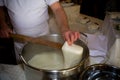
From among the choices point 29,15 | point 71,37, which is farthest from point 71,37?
point 29,15

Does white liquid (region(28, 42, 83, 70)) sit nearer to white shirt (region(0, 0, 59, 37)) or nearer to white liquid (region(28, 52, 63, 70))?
white liquid (region(28, 52, 63, 70))

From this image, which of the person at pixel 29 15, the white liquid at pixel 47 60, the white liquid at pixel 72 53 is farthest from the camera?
the person at pixel 29 15

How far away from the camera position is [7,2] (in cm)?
123

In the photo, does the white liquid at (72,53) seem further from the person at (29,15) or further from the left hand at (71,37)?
the person at (29,15)

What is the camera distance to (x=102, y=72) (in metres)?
0.84

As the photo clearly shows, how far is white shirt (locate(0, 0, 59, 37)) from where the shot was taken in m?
A: 1.19

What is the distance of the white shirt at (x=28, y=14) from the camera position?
1187 mm

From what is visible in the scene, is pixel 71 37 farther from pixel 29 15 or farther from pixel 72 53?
pixel 29 15

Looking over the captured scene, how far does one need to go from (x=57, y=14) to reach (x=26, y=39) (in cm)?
29

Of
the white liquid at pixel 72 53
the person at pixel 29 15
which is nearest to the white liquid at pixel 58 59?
the white liquid at pixel 72 53

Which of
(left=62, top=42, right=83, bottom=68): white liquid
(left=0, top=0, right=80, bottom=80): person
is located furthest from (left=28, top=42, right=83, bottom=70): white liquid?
(left=0, top=0, right=80, bottom=80): person

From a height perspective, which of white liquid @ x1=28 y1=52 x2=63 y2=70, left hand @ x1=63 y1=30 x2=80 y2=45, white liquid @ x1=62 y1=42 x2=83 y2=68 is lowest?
white liquid @ x1=28 y1=52 x2=63 y2=70

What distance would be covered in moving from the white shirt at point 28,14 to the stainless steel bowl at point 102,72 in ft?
1.73

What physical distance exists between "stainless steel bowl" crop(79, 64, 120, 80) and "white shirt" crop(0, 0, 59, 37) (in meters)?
0.53
